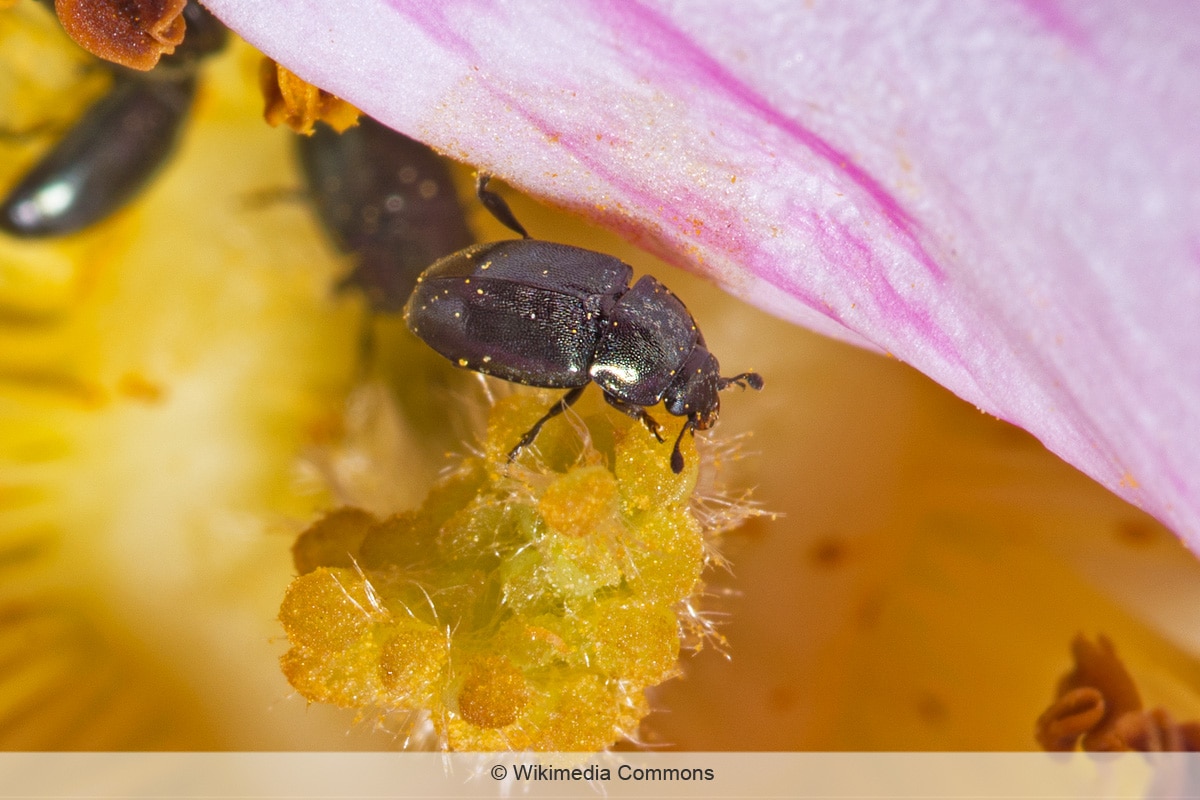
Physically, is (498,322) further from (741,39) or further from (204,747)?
(204,747)

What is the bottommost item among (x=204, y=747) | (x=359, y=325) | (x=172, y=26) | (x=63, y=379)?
(x=204, y=747)

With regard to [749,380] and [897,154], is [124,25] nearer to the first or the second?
[897,154]

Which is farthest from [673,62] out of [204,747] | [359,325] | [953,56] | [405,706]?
[204,747]

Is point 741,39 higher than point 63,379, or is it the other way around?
point 741,39

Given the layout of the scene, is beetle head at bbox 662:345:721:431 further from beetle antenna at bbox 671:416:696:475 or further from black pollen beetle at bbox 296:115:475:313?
black pollen beetle at bbox 296:115:475:313

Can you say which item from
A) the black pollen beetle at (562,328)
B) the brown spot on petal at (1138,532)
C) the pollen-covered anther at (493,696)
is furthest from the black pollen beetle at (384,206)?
the brown spot on petal at (1138,532)

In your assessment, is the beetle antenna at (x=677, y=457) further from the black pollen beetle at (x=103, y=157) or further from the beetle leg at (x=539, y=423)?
the black pollen beetle at (x=103, y=157)

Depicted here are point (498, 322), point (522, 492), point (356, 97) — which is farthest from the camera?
point (498, 322)
